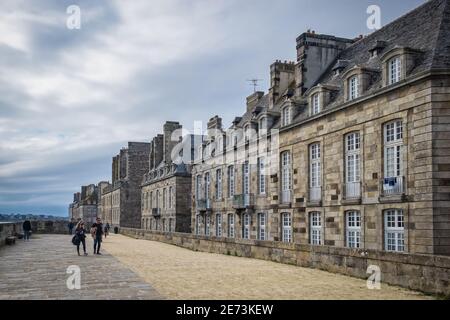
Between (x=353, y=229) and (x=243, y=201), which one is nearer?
(x=353, y=229)

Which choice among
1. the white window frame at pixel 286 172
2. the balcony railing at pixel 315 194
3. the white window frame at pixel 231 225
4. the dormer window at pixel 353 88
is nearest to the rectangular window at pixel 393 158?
the dormer window at pixel 353 88

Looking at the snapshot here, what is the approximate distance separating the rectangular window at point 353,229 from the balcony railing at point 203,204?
1641 centimetres

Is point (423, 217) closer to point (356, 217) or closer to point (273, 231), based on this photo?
point (356, 217)

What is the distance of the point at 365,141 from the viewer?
1945 cm

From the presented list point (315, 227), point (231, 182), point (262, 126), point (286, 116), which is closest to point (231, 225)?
point (231, 182)

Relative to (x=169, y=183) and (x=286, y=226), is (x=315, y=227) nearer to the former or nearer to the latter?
(x=286, y=226)

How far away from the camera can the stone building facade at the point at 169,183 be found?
4469 centimetres

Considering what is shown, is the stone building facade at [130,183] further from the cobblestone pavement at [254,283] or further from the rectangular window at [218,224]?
the cobblestone pavement at [254,283]

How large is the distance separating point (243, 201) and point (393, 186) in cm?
1271

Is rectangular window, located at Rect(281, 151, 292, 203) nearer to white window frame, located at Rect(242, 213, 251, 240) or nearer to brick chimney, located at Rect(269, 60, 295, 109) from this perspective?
white window frame, located at Rect(242, 213, 251, 240)

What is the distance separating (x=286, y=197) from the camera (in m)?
25.4

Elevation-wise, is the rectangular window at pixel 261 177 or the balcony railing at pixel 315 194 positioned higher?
the rectangular window at pixel 261 177

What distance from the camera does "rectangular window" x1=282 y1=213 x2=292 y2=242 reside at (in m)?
25.0

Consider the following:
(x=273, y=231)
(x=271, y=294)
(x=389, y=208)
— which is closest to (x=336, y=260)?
(x=271, y=294)
